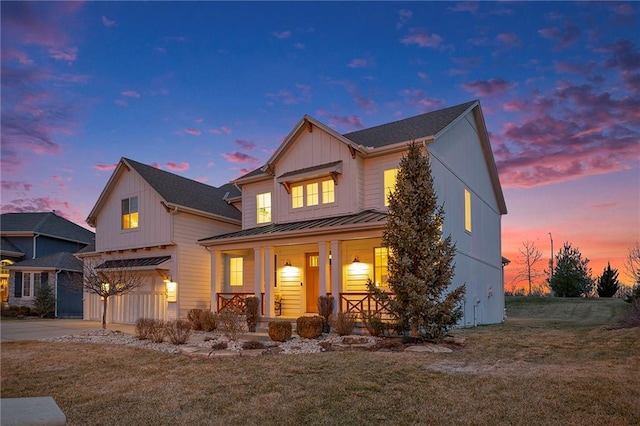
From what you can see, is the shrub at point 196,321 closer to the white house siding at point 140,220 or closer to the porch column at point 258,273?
the porch column at point 258,273

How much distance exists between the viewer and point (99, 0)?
1259 cm

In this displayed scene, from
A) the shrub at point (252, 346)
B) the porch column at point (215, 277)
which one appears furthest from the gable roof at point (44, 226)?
the shrub at point (252, 346)

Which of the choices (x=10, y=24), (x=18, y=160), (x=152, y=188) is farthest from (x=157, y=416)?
(x=152, y=188)

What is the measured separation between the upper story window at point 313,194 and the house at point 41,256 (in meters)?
13.3

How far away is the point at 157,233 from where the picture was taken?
20.9 meters

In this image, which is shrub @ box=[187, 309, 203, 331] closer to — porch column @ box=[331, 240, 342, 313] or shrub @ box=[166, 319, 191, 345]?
shrub @ box=[166, 319, 191, 345]

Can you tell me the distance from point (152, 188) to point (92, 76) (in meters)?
6.23

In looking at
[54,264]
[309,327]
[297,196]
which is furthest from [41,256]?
[309,327]

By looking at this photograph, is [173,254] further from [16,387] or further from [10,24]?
[10,24]

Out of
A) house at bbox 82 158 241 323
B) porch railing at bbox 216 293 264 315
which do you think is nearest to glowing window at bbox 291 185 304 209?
porch railing at bbox 216 293 264 315

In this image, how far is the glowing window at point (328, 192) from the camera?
1767cm

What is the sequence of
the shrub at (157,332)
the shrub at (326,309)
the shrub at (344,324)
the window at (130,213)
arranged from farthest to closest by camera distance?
the window at (130,213) → the shrub at (326,309) → the shrub at (157,332) → the shrub at (344,324)

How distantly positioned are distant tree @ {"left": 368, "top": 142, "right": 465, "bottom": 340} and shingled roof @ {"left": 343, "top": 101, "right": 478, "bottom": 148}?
4073mm

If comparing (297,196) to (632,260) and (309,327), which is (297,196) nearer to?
(309,327)
